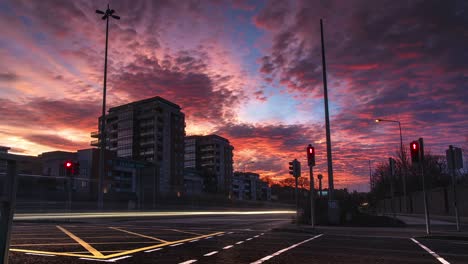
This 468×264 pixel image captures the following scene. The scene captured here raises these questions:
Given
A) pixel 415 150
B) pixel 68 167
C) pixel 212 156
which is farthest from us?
pixel 212 156

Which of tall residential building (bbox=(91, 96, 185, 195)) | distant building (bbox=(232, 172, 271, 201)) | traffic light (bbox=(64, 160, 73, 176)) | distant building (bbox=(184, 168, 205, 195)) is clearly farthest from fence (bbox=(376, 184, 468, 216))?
distant building (bbox=(232, 172, 271, 201))

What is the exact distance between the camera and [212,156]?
165 metres

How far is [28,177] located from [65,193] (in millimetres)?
3721

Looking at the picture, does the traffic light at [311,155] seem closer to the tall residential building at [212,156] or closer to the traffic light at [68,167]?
the traffic light at [68,167]

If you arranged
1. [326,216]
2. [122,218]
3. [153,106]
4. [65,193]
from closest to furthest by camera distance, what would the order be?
1. [326,216]
2. [65,193]
3. [122,218]
4. [153,106]

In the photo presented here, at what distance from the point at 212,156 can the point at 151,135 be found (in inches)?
1932

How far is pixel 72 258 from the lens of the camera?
29.8ft

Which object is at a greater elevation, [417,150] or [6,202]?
[417,150]

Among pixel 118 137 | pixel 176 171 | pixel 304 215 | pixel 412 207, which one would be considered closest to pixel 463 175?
pixel 412 207

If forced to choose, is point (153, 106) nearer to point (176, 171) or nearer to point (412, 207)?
point (176, 171)

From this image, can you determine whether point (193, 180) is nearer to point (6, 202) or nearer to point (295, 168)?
point (295, 168)

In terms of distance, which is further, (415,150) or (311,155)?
(311,155)

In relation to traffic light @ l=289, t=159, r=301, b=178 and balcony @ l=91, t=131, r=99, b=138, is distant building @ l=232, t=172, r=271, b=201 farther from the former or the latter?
traffic light @ l=289, t=159, r=301, b=178

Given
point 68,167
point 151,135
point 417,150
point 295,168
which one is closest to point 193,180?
point 151,135
